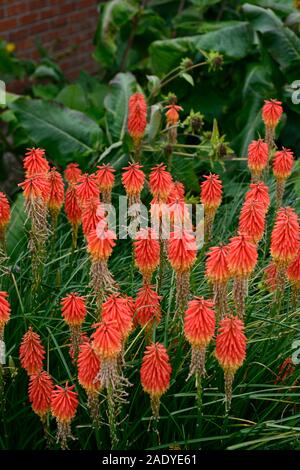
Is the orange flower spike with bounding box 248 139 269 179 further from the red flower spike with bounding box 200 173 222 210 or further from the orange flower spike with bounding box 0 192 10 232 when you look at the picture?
the orange flower spike with bounding box 0 192 10 232

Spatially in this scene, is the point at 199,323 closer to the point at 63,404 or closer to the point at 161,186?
the point at 63,404

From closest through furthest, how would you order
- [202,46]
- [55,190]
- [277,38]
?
[55,190] < [277,38] < [202,46]

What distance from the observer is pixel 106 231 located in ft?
8.16

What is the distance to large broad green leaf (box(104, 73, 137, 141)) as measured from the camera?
4836 millimetres

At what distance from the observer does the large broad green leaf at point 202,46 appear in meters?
5.20

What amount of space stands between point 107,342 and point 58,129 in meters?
2.76

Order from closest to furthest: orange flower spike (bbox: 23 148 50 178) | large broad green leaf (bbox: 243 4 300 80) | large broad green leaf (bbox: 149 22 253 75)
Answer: orange flower spike (bbox: 23 148 50 178), large broad green leaf (bbox: 243 4 300 80), large broad green leaf (bbox: 149 22 253 75)

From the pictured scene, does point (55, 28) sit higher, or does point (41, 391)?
point (55, 28)

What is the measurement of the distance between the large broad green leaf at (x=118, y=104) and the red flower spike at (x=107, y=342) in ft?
8.41

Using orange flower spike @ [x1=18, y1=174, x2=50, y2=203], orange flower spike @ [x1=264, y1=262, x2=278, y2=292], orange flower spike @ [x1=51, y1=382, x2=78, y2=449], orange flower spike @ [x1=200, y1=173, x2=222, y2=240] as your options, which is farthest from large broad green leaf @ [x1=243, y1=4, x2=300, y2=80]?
orange flower spike @ [x1=51, y1=382, x2=78, y2=449]

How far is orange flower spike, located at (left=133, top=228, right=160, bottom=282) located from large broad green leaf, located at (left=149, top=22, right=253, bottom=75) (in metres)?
2.78

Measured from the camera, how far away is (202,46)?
5.18m

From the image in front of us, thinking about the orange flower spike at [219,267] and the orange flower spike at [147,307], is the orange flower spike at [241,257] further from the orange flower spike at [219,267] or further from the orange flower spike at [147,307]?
the orange flower spike at [147,307]

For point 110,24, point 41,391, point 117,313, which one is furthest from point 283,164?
point 110,24
